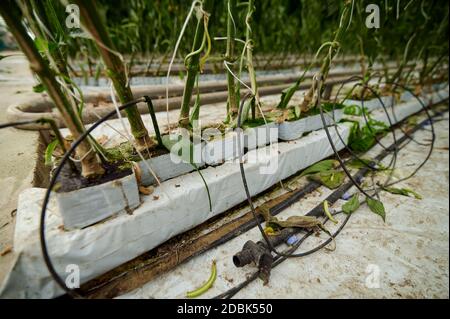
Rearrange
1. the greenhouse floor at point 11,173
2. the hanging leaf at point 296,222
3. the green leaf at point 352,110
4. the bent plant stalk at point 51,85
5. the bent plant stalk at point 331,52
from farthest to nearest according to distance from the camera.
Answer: the green leaf at point 352,110, the bent plant stalk at point 331,52, the hanging leaf at point 296,222, the greenhouse floor at point 11,173, the bent plant stalk at point 51,85

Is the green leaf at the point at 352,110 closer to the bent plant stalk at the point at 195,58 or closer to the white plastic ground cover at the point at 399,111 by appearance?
the white plastic ground cover at the point at 399,111

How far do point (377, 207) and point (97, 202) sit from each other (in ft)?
3.13

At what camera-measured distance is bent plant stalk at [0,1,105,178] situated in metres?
0.39

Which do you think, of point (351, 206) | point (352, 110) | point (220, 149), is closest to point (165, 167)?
point (220, 149)

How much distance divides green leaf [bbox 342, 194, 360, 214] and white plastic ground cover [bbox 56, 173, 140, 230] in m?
0.75

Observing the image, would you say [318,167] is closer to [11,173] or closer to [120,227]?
[120,227]

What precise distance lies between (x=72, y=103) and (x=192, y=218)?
439mm

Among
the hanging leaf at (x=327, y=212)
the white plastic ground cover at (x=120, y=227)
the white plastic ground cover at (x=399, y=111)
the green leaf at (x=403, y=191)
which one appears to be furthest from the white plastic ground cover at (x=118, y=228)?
the white plastic ground cover at (x=399, y=111)

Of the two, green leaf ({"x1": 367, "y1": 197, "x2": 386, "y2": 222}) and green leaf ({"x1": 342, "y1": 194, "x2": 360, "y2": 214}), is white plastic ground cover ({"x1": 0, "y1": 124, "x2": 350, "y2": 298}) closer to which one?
green leaf ({"x1": 342, "y1": 194, "x2": 360, "y2": 214})

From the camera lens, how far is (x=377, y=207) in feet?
2.69

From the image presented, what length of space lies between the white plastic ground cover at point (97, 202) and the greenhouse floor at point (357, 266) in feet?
0.71

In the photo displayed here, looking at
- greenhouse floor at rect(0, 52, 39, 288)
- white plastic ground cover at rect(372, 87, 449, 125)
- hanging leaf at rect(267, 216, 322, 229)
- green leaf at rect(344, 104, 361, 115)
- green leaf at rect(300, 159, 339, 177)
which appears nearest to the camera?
greenhouse floor at rect(0, 52, 39, 288)

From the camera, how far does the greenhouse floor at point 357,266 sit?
1.85ft

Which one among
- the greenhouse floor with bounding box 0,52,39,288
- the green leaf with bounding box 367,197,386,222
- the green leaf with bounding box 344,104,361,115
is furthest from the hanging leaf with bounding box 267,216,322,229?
the green leaf with bounding box 344,104,361,115
